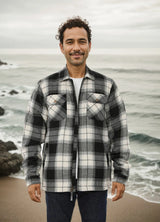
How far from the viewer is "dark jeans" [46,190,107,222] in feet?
6.06

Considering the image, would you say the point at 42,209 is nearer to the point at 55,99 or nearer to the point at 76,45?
the point at 55,99

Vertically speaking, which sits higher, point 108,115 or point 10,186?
point 108,115

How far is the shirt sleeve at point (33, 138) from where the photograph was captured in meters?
1.92

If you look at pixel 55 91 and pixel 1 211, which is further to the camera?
pixel 1 211

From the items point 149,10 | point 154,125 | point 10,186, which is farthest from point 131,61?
point 10,186

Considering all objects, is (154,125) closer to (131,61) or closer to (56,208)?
(56,208)

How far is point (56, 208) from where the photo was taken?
1.85 m

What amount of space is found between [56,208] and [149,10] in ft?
91.8

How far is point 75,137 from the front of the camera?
1866mm

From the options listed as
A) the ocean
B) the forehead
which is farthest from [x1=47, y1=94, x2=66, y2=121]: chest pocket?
the ocean

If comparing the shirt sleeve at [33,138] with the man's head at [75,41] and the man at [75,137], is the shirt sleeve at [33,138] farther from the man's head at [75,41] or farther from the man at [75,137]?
the man's head at [75,41]

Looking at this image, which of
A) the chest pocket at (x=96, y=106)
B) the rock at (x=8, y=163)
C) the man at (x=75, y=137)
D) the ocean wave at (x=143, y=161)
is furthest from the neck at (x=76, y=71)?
the ocean wave at (x=143, y=161)

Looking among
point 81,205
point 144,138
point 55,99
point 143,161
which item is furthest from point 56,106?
point 144,138

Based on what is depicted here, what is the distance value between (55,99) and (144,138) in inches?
402
